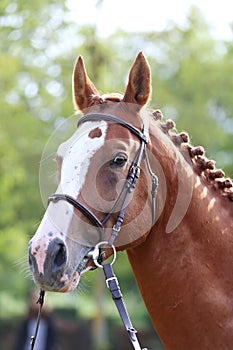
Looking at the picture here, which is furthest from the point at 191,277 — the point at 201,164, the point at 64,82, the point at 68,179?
the point at 64,82

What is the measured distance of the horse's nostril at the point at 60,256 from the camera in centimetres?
409

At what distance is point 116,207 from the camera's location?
4340 mm

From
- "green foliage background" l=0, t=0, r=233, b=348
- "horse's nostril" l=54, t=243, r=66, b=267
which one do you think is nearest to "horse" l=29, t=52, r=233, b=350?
"horse's nostril" l=54, t=243, r=66, b=267

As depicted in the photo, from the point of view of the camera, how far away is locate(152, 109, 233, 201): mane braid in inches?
186

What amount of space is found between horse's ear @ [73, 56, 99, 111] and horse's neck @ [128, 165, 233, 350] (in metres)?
0.91

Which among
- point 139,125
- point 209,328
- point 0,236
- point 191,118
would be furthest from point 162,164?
point 191,118

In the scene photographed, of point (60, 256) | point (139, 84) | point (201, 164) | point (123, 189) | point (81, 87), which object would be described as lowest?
point (60, 256)

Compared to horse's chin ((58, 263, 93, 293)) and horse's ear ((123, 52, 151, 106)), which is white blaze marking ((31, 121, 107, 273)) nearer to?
horse's chin ((58, 263, 93, 293))

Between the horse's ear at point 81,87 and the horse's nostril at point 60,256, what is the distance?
43.7 inches

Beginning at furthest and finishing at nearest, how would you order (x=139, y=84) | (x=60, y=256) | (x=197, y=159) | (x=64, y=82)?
(x=64, y=82), (x=197, y=159), (x=139, y=84), (x=60, y=256)

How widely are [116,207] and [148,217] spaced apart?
0.24 meters

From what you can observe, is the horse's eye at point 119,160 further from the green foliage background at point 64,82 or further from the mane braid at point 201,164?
the green foliage background at point 64,82

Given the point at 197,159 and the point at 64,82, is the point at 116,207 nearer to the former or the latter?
the point at 197,159

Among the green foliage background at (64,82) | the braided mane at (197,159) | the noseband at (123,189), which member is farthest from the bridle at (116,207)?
the green foliage background at (64,82)
